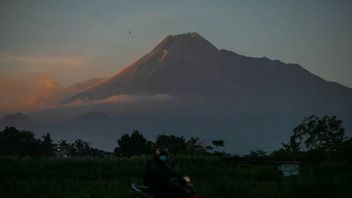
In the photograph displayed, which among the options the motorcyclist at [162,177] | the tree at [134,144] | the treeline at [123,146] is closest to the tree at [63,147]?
the treeline at [123,146]

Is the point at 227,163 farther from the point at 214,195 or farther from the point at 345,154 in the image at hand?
the point at 214,195

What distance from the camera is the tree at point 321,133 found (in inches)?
1227

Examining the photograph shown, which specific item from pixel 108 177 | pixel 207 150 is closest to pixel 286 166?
pixel 108 177

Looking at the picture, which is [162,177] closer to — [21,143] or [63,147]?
[21,143]

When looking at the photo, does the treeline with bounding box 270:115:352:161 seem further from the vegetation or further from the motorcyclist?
the motorcyclist

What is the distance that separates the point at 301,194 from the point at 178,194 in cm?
470

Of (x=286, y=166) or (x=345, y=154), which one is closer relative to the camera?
(x=286, y=166)

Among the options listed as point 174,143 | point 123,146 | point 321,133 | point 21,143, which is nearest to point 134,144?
point 123,146

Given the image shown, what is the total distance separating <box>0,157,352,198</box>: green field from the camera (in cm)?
1574

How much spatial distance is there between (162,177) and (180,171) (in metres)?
14.2

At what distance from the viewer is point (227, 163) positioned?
30.9 meters

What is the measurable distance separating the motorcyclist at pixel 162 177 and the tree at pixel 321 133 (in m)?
20.1

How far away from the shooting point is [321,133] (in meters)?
32.2

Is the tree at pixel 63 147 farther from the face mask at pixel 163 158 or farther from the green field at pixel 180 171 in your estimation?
the face mask at pixel 163 158
